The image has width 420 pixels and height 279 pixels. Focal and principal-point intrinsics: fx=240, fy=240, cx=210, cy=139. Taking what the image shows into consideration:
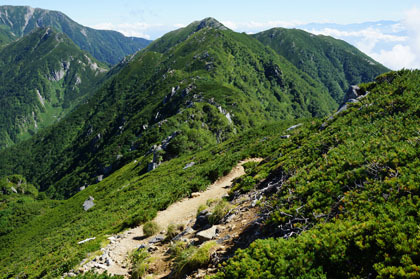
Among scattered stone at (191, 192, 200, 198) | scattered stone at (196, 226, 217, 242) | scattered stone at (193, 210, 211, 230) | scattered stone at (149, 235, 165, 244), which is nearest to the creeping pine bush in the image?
scattered stone at (149, 235, 165, 244)

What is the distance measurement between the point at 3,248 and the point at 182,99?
94731 millimetres

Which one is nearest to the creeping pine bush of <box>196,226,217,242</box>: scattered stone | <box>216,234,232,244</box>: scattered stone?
<box>196,226,217,242</box>: scattered stone

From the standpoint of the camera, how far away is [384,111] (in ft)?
52.0

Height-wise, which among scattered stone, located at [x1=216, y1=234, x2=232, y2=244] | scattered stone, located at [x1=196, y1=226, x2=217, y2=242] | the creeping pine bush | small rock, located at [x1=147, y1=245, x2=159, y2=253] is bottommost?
small rock, located at [x1=147, y1=245, x2=159, y2=253]

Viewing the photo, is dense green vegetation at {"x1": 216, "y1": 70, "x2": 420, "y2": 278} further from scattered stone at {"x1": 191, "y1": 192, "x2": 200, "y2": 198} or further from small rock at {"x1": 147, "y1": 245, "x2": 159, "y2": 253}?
scattered stone at {"x1": 191, "y1": 192, "x2": 200, "y2": 198}

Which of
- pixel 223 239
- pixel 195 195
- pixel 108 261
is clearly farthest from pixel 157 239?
pixel 195 195

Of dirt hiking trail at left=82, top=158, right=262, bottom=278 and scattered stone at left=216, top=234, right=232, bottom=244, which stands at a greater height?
scattered stone at left=216, top=234, right=232, bottom=244

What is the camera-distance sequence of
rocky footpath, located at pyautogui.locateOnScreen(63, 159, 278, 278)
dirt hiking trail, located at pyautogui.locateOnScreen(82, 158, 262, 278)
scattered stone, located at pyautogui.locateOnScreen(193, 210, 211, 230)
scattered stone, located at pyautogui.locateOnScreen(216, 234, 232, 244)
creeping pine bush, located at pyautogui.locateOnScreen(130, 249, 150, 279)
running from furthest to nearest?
scattered stone, located at pyautogui.locateOnScreen(193, 210, 211, 230)
dirt hiking trail, located at pyautogui.locateOnScreen(82, 158, 262, 278)
creeping pine bush, located at pyautogui.locateOnScreen(130, 249, 150, 279)
scattered stone, located at pyautogui.locateOnScreen(216, 234, 232, 244)
rocky footpath, located at pyautogui.locateOnScreen(63, 159, 278, 278)

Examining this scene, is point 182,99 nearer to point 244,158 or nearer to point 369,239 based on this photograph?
point 244,158

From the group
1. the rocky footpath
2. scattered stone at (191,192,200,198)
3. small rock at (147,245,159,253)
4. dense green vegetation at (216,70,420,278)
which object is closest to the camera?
dense green vegetation at (216,70,420,278)

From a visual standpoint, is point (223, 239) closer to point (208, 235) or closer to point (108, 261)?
point (208, 235)

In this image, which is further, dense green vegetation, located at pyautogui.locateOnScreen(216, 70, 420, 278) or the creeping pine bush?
the creeping pine bush

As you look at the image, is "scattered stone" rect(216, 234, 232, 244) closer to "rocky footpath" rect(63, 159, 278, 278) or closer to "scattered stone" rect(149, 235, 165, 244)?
"rocky footpath" rect(63, 159, 278, 278)

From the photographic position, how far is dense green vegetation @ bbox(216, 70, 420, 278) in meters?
6.21
